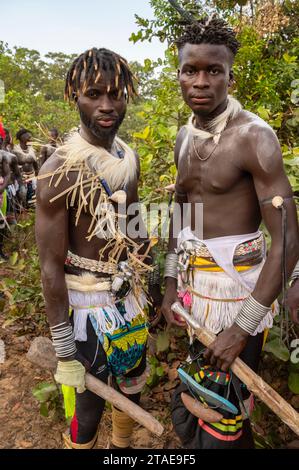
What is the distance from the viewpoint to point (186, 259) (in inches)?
80.5

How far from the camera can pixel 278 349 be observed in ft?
7.65

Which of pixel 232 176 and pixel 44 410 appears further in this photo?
pixel 44 410

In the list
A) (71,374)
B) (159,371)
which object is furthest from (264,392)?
(159,371)

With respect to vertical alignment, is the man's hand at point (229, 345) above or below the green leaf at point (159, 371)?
above

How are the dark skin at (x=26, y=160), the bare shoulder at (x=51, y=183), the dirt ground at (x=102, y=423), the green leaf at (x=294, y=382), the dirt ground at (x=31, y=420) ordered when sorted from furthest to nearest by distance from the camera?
the dark skin at (x=26, y=160) → the dirt ground at (x=31, y=420) → the dirt ground at (x=102, y=423) → the green leaf at (x=294, y=382) → the bare shoulder at (x=51, y=183)

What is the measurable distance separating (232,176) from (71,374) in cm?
117

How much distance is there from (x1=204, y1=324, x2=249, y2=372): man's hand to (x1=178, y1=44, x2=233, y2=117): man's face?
99 centimetres

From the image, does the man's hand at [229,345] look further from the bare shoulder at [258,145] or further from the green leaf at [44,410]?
the green leaf at [44,410]

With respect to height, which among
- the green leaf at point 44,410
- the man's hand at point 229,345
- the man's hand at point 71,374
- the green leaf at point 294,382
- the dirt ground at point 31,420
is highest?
the man's hand at point 229,345

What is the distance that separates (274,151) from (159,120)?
1995 millimetres

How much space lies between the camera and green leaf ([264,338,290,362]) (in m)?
2.30

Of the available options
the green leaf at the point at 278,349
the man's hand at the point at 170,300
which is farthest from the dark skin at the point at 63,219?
the green leaf at the point at 278,349

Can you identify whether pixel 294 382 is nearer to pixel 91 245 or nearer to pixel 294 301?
pixel 294 301

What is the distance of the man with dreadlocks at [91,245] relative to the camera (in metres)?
1.80
